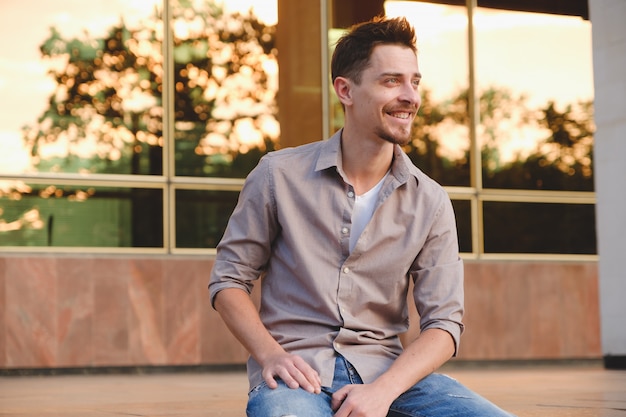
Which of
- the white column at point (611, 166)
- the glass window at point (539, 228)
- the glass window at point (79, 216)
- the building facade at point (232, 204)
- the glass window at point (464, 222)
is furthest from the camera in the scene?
the glass window at point (539, 228)

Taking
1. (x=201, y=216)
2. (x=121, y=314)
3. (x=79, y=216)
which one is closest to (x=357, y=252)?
(x=121, y=314)

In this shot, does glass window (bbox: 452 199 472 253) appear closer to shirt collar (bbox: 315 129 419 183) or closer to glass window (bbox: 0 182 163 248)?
glass window (bbox: 0 182 163 248)

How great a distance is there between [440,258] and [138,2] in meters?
9.26

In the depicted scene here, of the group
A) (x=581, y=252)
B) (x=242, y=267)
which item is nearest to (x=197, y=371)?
(x=581, y=252)

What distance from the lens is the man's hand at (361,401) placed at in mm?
3117

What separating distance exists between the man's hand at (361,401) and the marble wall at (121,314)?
8.38 m

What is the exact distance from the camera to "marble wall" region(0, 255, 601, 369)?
11.1m

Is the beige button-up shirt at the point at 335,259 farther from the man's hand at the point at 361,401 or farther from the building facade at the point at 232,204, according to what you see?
the building facade at the point at 232,204

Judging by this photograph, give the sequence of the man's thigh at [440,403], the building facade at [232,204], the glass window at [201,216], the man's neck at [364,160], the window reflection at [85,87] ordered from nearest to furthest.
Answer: the man's thigh at [440,403] < the man's neck at [364,160] < the building facade at [232,204] < the window reflection at [85,87] < the glass window at [201,216]

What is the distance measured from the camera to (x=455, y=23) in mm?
13273

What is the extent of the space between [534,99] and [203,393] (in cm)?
742

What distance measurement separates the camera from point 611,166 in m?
10.4

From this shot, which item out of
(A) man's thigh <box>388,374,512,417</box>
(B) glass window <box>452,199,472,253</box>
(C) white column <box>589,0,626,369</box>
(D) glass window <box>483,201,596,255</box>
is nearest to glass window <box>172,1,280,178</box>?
(B) glass window <box>452,199,472,253</box>

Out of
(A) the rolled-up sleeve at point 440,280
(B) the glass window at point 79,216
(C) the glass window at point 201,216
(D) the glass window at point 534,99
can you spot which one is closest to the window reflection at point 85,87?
(B) the glass window at point 79,216
